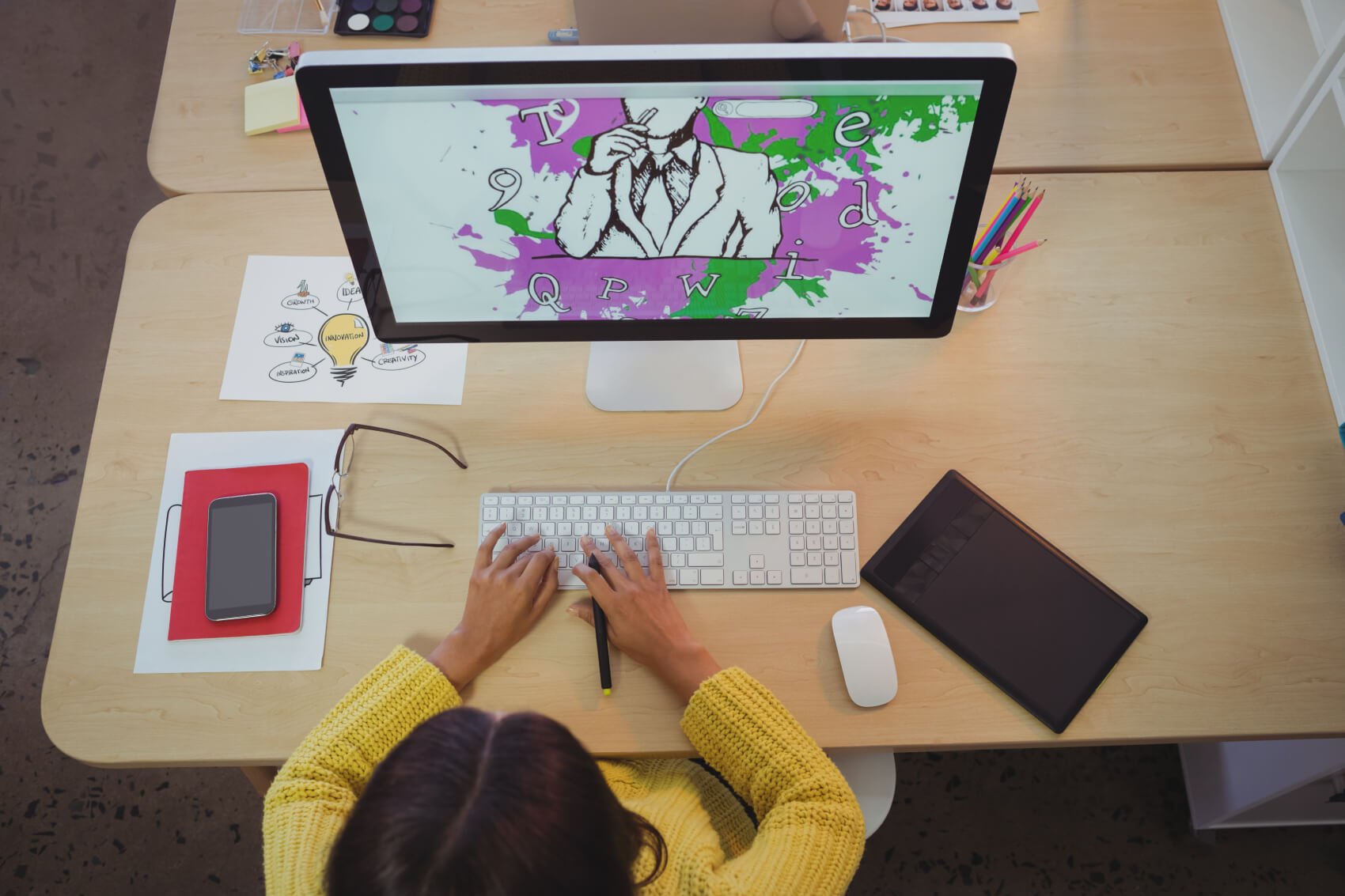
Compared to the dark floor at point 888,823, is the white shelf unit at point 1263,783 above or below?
above

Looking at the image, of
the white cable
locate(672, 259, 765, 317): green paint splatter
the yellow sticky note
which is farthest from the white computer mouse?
the yellow sticky note

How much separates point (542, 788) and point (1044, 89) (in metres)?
1.09

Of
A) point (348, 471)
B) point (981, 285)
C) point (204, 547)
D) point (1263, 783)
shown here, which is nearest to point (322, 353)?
point (348, 471)

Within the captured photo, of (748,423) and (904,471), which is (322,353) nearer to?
(748,423)

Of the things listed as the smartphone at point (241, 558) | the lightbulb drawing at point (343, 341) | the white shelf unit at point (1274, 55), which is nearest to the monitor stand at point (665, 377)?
the lightbulb drawing at point (343, 341)

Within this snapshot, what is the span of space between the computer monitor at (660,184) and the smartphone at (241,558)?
0.24 m

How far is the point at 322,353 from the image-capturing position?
1078 millimetres

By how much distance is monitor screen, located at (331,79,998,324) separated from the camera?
2.51 ft

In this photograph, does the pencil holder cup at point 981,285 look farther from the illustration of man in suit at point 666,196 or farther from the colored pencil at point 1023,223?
the illustration of man in suit at point 666,196

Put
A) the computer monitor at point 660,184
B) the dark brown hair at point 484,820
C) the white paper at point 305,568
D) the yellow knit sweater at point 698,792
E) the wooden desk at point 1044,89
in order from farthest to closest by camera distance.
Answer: the wooden desk at point 1044,89 → the white paper at point 305,568 → the yellow knit sweater at point 698,792 → the computer monitor at point 660,184 → the dark brown hair at point 484,820

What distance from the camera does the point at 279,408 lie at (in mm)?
1057

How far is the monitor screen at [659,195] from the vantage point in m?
0.77

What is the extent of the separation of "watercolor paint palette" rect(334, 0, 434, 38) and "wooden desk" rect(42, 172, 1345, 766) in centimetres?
28

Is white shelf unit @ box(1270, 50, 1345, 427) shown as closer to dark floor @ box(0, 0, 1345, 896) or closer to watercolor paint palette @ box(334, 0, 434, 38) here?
dark floor @ box(0, 0, 1345, 896)
